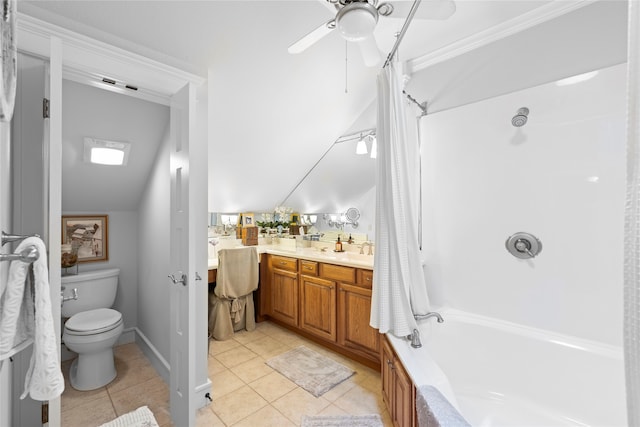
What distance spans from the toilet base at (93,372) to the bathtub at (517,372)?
2.09 m

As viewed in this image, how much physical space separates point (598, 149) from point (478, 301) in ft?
3.84

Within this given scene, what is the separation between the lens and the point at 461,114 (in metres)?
2.10

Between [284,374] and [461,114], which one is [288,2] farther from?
[284,374]

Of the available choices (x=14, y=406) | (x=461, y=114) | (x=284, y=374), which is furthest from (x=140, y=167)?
(x=461, y=114)

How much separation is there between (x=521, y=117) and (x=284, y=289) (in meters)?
2.51

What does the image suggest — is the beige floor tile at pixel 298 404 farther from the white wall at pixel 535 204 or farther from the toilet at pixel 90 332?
the toilet at pixel 90 332

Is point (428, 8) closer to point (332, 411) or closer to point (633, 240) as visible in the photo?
point (633, 240)

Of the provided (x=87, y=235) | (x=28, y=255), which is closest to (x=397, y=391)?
(x=28, y=255)

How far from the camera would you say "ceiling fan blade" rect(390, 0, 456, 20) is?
3.94 feet

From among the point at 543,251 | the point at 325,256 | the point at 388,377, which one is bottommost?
the point at 388,377

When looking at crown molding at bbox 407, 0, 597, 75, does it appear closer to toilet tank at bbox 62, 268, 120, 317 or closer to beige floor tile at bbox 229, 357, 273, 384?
beige floor tile at bbox 229, 357, 273, 384

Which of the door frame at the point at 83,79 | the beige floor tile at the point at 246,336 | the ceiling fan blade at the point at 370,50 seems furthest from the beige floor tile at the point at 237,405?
the ceiling fan blade at the point at 370,50

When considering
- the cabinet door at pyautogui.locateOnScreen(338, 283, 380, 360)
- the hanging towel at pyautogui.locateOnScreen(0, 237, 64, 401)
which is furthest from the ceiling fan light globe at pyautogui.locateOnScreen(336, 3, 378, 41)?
the cabinet door at pyautogui.locateOnScreen(338, 283, 380, 360)

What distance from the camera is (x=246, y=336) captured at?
2.88 m
